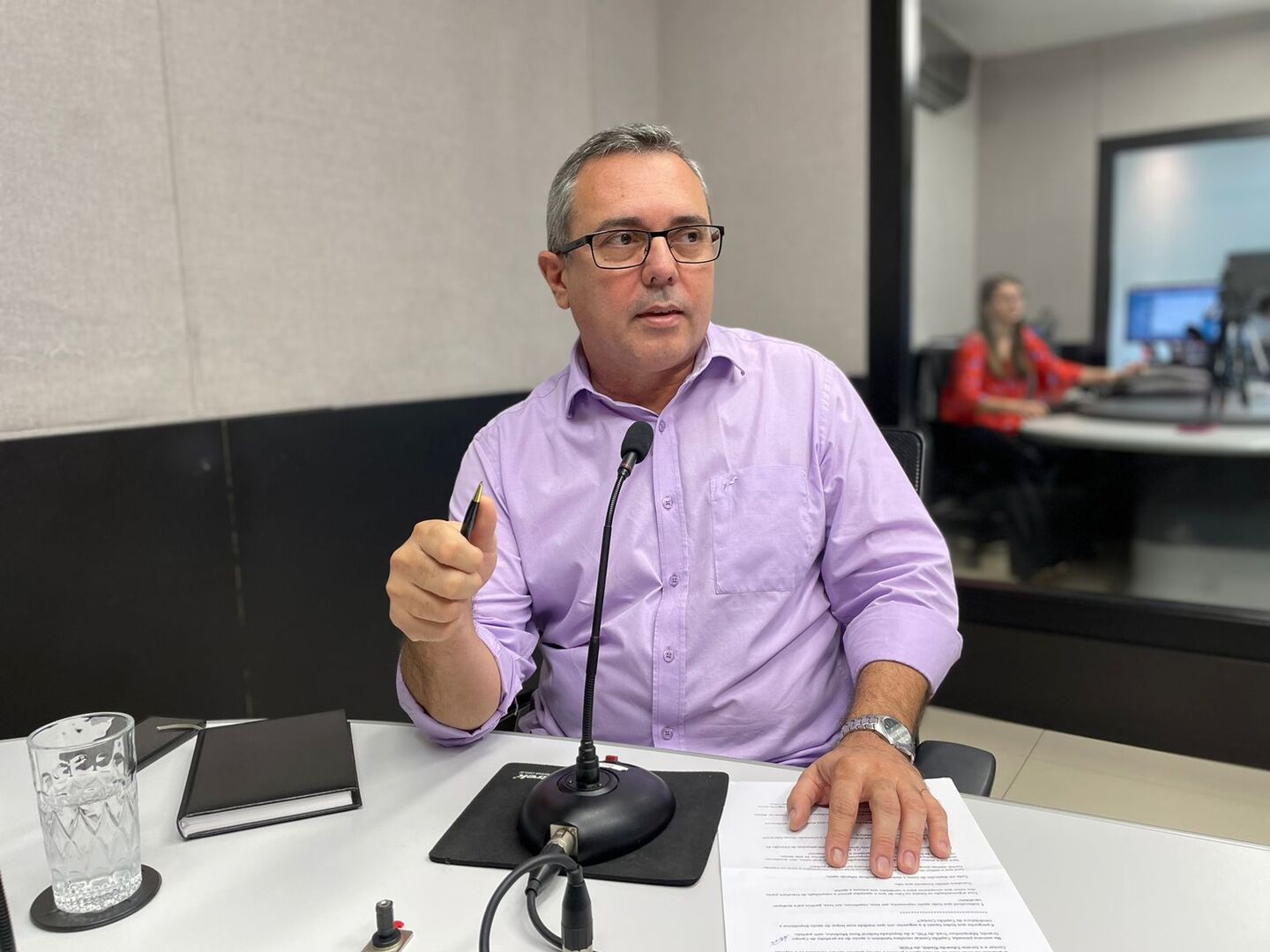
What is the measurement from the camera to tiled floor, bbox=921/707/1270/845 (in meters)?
2.16

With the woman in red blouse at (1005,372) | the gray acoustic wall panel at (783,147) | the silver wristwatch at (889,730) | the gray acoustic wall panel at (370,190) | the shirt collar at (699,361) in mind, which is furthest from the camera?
the woman in red blouse at (1005,372)

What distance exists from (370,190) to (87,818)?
1835mm

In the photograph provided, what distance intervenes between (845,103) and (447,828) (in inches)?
105

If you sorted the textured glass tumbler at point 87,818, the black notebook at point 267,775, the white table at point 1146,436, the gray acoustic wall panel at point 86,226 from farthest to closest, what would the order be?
the white table at point 1146,436, the gray acoustic wall panel at point 86,226, the black notebook at point 267,775, the textured glass tumbler at point 87,818

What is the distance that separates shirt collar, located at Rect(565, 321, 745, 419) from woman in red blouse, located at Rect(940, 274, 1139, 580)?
1842mm

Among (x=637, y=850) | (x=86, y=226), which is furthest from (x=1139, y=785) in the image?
(x=86, y=226)

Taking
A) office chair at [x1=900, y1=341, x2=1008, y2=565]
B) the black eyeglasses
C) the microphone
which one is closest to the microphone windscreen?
the microphone

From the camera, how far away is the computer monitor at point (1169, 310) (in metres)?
2.65

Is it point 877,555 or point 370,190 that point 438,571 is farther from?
Answer: point 370,190

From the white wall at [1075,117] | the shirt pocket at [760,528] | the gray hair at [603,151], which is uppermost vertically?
the white wall at [1075,117]

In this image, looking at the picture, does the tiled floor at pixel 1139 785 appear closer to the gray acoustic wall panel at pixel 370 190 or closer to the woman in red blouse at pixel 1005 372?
the woman in red blouse at pixel 1005 372

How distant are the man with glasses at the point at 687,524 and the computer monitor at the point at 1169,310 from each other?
1.75m

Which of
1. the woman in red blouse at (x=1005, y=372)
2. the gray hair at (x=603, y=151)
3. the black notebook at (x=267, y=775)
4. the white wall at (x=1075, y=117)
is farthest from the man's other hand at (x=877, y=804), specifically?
the white wall at (x=1075, y=117)

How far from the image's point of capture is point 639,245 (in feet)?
4.68
